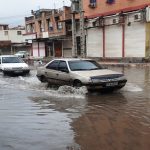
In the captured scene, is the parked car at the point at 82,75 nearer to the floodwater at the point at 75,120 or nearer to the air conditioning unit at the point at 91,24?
the floodwater at the point at 75,120

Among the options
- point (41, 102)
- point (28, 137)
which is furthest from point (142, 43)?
point (28, 137)

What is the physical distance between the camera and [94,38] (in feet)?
132

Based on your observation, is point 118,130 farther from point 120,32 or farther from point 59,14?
point 59,14

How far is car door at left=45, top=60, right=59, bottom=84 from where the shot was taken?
15392 mm

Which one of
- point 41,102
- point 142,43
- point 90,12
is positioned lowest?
point 41,102

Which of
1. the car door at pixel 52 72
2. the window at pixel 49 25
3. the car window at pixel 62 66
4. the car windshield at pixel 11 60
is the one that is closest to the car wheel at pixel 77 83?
the car window at pixel 62 66

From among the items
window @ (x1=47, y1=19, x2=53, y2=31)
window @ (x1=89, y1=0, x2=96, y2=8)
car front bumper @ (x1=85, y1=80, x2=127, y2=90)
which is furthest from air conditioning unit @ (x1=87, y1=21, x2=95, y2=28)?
car front bumper @ (x1=85, y1=80, x2=127, y2=90)

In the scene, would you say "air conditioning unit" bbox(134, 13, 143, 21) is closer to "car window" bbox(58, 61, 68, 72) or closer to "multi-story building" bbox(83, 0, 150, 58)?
"multi-story building" bbox(83, 0, 150, 58)

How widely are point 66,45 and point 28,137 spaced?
139ft

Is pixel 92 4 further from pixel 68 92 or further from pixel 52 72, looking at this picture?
pixel 68 92

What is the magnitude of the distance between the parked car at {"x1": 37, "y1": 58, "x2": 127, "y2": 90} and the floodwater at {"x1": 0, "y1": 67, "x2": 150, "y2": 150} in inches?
13.9

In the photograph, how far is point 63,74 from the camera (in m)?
14.6

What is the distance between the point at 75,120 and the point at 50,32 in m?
45.3

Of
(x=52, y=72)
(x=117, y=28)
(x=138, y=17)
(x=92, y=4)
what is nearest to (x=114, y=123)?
(x=52, y=72)
